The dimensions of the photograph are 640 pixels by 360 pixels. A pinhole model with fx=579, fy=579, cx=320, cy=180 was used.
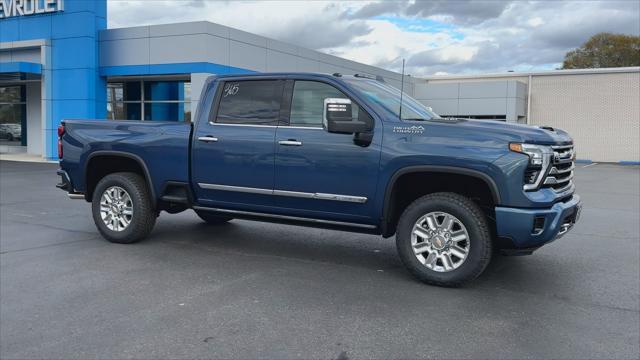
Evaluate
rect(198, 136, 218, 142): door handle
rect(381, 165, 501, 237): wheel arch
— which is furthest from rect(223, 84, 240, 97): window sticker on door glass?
rect(381, 165, 501, 237): wheel arch

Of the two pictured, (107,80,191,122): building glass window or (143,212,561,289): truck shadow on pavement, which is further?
(107,80,191,122): building glass window

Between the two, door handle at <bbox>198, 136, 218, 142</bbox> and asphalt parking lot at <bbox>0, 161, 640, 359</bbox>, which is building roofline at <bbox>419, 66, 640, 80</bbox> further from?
door handle at <bbox>198, 136, 218, 142</bbox>

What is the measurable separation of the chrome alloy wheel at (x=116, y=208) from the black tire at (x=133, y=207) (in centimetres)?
5

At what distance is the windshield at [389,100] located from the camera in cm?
594

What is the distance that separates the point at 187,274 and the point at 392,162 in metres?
2.34

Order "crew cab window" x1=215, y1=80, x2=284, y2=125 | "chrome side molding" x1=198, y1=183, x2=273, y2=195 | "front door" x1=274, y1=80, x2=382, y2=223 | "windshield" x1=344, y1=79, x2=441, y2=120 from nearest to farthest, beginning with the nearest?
"front door" x1=274, y1=80, x2=382, y2=223, "windshield" x1=344, y1=79, x2=441, y2=120, "chrome side molding" x1=198, y1=183, x2=273, y2=195, "crew cab window" x1=215, y1=80, x2=284, y2=125

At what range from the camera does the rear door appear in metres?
6.20

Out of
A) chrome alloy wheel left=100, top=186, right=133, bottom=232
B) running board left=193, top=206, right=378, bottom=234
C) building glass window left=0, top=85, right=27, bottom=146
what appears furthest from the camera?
building glass window left=0, top=85, right=27, bottom=146

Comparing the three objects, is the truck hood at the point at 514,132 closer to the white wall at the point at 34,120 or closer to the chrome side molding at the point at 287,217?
the chrome side molding at the point at 287,217

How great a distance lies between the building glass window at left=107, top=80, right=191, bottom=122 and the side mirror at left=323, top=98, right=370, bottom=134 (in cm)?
1830

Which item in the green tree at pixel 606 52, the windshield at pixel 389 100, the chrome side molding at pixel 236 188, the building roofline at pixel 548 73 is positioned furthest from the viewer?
the green tree at pixel 606 52

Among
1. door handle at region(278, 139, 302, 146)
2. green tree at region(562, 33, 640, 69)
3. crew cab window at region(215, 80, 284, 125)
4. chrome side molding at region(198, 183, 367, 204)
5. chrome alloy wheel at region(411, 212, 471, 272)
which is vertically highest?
green tree at region(562, 33, 640, 69)

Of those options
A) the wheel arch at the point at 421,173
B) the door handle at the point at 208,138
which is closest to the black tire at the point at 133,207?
the door handle at the point at 208,138

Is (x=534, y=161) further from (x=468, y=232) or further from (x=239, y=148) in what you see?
(x=239, y=148)
